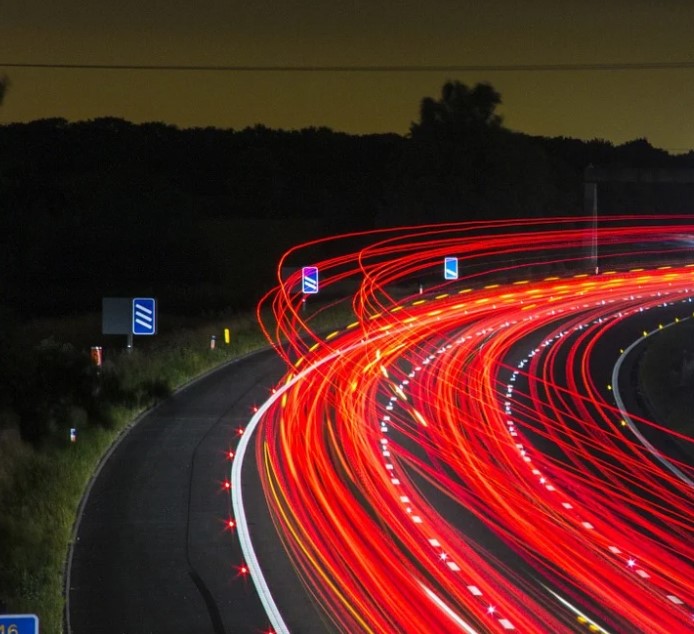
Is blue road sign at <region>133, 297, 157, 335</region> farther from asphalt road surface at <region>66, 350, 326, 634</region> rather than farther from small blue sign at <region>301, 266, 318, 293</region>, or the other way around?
small blue sign at <region>301, 266, 318, 293</region>

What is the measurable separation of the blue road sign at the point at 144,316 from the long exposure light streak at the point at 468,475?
3.84 metres

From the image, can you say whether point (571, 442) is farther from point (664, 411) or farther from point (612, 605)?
point (612, 605)

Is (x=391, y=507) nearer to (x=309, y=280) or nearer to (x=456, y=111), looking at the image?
(x=309, y=280)

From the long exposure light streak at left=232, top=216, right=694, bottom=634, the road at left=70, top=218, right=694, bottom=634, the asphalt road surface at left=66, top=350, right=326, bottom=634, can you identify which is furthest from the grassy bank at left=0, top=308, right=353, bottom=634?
the long exposure light streak at left=232, top=216, right=694, bottom=634

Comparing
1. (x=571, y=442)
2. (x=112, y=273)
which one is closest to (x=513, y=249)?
(x=112, y=273)

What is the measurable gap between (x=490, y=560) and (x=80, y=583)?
5.00 m

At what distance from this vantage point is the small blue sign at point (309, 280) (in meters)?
50.9

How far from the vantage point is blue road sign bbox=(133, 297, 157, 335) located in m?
34.1

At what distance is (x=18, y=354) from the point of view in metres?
31.8

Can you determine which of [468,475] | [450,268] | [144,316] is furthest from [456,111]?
[468,475]

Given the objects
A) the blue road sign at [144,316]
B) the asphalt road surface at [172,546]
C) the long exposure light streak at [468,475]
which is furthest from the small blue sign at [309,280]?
the asphalt road surface at [172,546]

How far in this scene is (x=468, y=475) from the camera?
76.5ft

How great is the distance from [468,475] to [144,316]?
526 inches

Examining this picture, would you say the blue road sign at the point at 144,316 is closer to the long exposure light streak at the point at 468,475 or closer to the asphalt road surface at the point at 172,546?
the long exposure light streak at the point at 468,475
